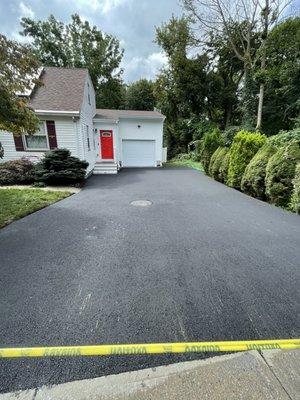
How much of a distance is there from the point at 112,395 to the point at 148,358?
14.1 inches

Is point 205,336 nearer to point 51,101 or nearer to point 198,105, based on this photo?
point 51,101

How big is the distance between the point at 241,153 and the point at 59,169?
23.2 ft

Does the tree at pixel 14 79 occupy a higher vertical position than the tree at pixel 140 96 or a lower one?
lower

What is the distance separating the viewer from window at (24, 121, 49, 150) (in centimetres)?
1027

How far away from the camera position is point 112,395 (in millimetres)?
1453

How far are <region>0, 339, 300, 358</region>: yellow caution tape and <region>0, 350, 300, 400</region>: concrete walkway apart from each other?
0.32ft

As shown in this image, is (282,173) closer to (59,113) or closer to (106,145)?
(59,113)

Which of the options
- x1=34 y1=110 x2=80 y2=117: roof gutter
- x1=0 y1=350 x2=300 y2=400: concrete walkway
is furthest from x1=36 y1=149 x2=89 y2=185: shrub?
x1=0 y1=350 x2=300 y2=400: concrete walkway

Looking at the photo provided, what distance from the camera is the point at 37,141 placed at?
1038cm

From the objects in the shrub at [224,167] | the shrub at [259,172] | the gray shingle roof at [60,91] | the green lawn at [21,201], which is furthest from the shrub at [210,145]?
the green lawn at [21,201]

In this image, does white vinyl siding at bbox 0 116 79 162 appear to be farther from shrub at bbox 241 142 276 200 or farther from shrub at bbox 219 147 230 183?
shrub at bbox 241 142 276 200

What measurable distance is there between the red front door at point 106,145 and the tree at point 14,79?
8590 millimetres

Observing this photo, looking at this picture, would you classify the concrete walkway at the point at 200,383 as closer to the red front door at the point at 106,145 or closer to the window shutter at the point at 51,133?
the window shutter at the point at 51,133

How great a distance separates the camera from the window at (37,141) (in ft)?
33.7
